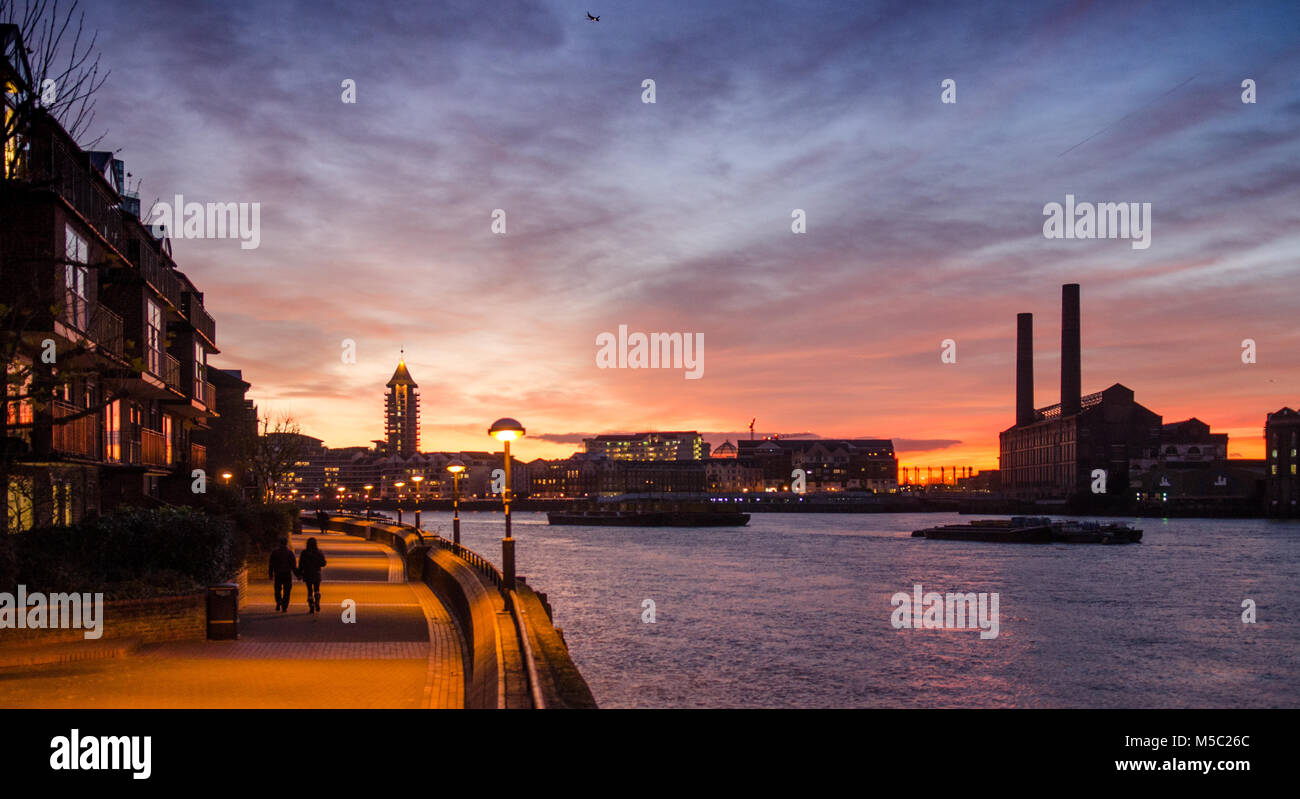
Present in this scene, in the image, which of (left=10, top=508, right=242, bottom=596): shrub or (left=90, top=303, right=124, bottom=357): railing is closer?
(left=10, top=508, right=242, bottom=596): shrub

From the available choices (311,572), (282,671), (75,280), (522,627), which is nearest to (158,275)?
(75,280)

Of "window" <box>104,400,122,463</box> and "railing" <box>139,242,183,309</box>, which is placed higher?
"railing" <box>139,242,183,309</box>

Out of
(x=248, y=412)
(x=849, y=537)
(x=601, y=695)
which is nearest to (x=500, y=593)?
(x=601, y=695)

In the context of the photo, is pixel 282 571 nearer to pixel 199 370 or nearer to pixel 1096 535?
pixel 199 370

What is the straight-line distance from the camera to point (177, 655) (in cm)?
1502

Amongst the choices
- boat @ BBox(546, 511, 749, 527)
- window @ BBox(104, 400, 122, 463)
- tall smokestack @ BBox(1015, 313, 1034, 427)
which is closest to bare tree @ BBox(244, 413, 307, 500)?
window @ BBox(104, 400, 122, 463)

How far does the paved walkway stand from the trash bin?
226 millimetres

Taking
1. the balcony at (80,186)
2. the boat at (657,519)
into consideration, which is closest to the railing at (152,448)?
the balcony at (80,186)

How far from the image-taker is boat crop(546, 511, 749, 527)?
447ft

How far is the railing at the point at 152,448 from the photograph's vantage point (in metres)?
31.8

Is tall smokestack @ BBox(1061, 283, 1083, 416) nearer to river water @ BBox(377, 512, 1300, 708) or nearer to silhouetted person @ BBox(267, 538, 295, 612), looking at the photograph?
river water @ BBox(377, 512, 1300, 708)

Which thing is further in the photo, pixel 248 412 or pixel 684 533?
pixel 684 533
